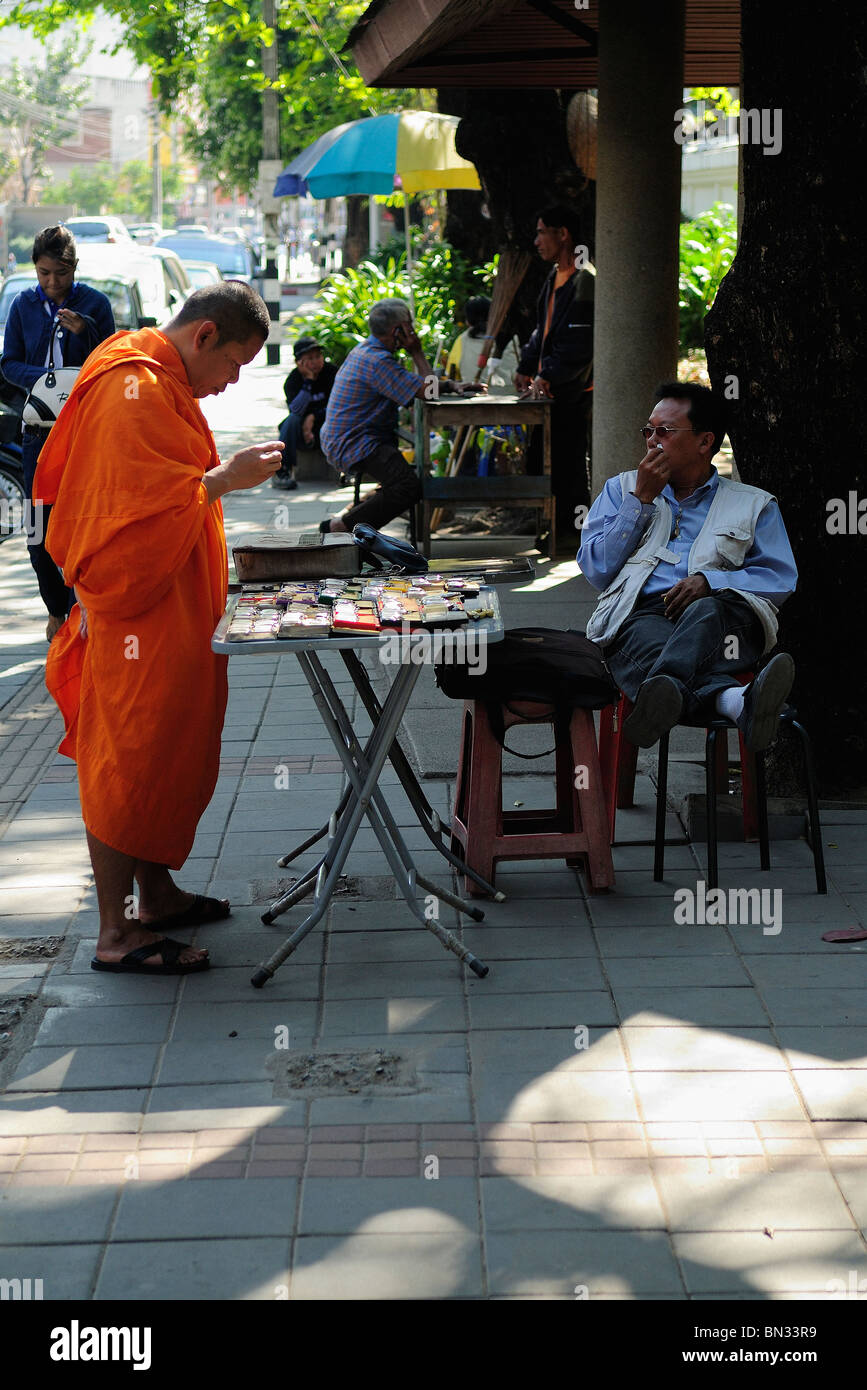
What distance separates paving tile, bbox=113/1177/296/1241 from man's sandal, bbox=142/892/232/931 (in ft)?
4.65

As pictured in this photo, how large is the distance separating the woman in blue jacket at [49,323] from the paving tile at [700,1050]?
458 cm

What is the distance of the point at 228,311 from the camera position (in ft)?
13.7

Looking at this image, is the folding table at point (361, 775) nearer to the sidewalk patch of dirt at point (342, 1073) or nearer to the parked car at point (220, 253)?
the sidewalk patch of dirt at point (342, 1073)

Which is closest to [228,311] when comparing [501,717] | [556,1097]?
[501,717]

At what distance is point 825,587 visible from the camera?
532 centimetres

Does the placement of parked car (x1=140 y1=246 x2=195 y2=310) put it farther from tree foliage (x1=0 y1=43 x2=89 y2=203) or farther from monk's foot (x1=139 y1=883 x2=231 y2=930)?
tree foliage (x1=0 y1=43 x2=89 y2=203)

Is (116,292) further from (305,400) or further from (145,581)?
(145,581)

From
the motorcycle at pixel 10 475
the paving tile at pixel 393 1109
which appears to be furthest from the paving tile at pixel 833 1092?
the motorcycle at pixel 10 475

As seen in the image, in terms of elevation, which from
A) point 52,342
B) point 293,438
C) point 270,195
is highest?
point 270,195

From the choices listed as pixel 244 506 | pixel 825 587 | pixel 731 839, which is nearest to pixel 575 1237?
pixel 731 839

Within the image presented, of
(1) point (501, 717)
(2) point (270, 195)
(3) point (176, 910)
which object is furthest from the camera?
(2) point (270, 195)

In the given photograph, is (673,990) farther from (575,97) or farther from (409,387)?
(575,97)

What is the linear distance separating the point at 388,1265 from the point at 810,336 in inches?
134
